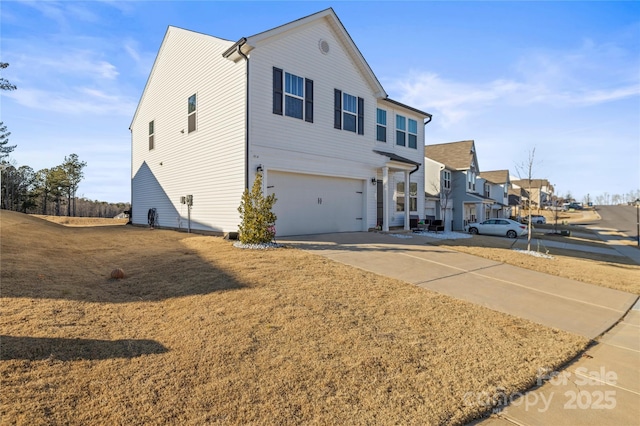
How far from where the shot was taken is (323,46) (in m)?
13.8

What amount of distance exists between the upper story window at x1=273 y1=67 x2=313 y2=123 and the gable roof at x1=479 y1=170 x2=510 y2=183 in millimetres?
37940

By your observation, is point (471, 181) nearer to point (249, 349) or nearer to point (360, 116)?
point (360, 116)

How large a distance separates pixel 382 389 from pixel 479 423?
878mm

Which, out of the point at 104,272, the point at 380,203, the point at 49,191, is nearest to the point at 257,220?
the point at 104,272

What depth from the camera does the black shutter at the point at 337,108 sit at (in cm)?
1429

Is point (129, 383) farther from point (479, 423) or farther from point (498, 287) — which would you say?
point (498, 287)

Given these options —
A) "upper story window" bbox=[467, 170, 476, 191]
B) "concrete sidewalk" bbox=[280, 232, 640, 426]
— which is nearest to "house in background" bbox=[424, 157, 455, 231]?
"upper story window" bbox=[467, 170, 476, 191]

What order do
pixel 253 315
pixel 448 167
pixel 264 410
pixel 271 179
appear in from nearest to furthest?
pixel 264 410 < pixel 253 315 < pixel 271 179 < pixel 448 167

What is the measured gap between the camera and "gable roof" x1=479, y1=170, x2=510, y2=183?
44.6 metres

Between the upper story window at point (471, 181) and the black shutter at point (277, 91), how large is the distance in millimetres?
24652

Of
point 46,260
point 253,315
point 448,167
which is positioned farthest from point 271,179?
point 448,167

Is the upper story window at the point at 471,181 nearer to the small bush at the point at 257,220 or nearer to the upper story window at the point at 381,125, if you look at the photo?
the upper story window at the point at 381,125

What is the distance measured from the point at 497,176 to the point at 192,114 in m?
43.1

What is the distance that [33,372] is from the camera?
3.02 metres
